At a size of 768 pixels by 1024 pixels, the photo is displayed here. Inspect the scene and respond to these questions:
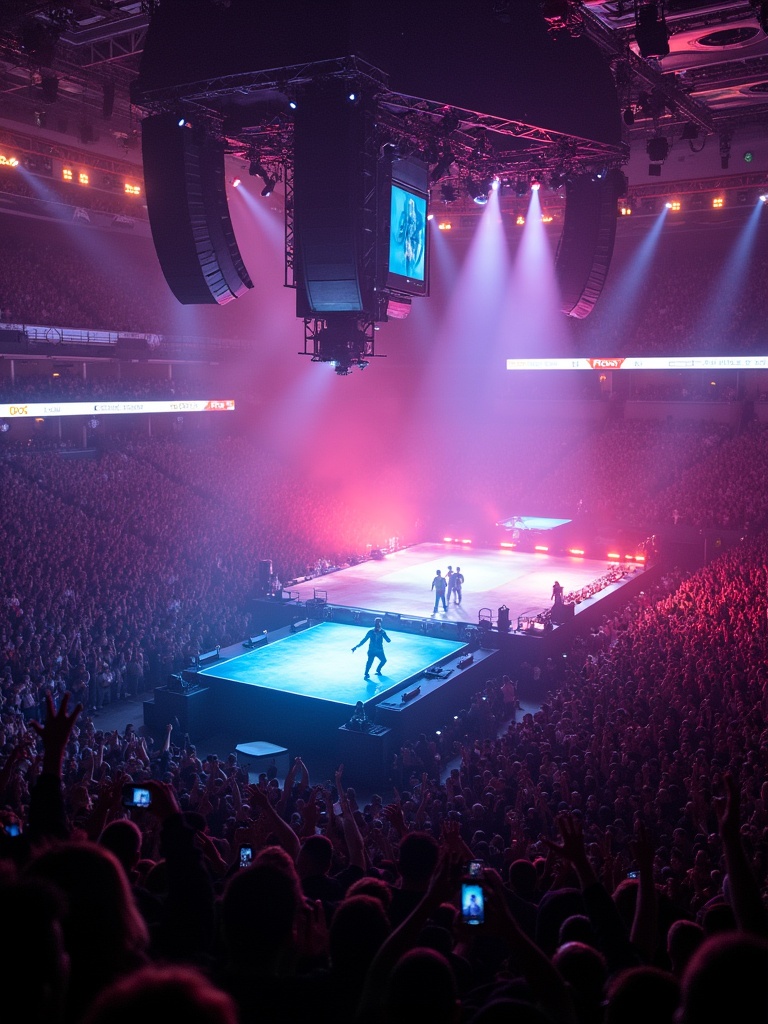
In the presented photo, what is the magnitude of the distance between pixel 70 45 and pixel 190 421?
18.3m

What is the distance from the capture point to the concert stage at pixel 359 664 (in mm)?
14695

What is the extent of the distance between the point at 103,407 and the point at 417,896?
90.2 feet

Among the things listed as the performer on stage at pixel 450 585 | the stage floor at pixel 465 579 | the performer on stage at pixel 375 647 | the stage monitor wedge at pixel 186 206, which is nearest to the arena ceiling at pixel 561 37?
the stage monitor wedge at pixel 186 206

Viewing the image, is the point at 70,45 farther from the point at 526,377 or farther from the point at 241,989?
the point at 526,377

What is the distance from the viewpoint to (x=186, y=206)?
10.9m

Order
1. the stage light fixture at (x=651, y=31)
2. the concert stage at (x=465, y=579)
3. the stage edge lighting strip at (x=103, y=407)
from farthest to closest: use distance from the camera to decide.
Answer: the stage edge lighting strip at (x=103, y=407) → the concert stage at (x=465, y=579) → the stage light fixture at (x=651, y=31)

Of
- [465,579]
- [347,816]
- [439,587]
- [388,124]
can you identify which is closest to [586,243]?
[388,124]

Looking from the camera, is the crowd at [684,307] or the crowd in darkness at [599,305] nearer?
the crowd in darkness at [599,305]

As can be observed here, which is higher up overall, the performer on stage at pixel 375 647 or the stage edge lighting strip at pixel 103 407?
the stage edge lighting strip at pixel 103 407

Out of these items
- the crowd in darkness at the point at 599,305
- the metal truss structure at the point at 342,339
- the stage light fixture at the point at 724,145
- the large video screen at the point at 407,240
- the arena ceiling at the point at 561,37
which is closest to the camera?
the arena ceiling at the point at 561,37

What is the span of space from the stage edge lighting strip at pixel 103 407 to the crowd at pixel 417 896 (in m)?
17.7

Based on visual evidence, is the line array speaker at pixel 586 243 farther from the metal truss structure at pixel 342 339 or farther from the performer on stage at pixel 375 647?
the performer on stage at pixel 375 647

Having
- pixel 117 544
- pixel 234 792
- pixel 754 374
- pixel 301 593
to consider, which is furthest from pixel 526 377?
pixel 234 792

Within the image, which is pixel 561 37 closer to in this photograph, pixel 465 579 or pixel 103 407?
pixel 465 579
